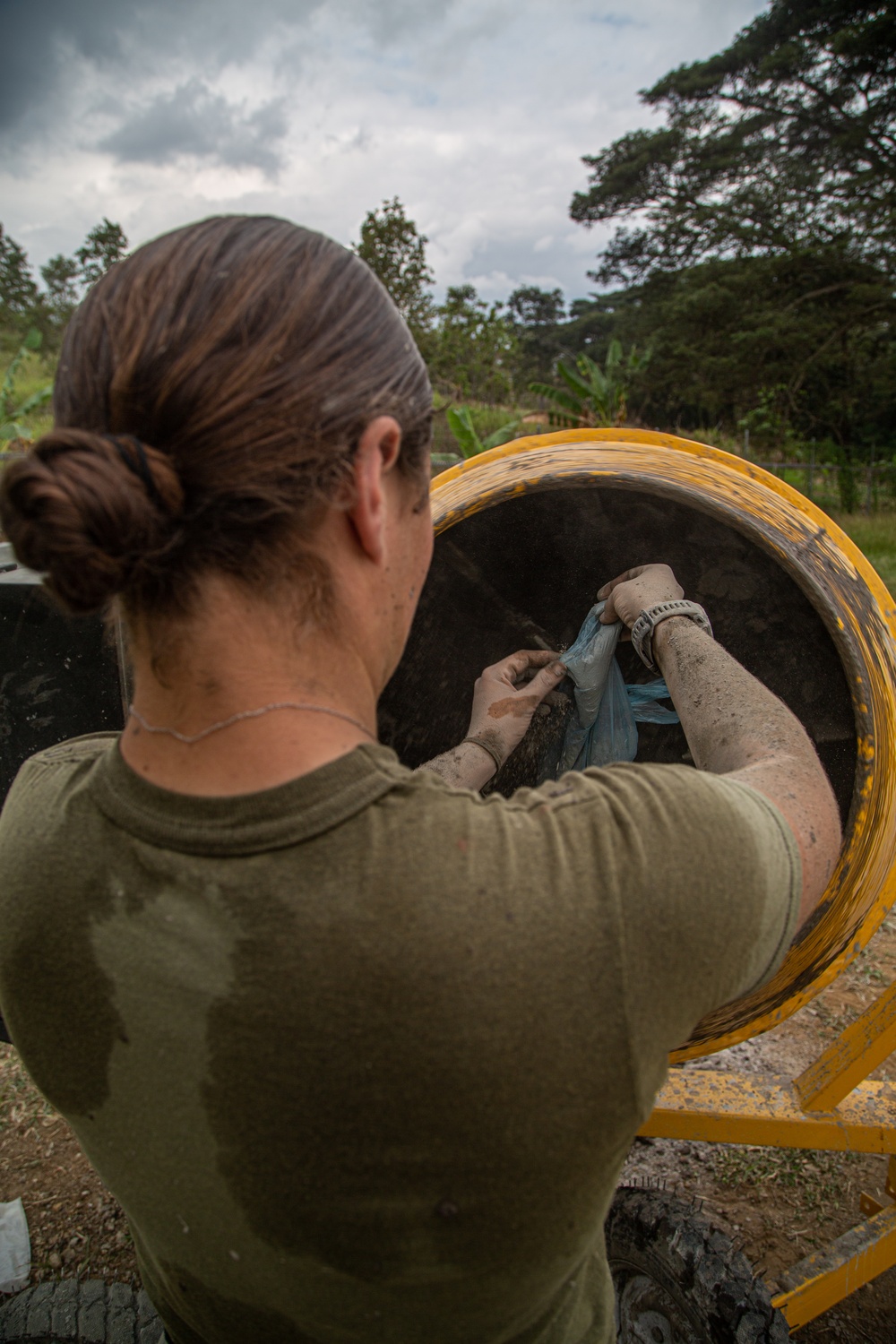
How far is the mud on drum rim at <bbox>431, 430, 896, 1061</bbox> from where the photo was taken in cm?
114

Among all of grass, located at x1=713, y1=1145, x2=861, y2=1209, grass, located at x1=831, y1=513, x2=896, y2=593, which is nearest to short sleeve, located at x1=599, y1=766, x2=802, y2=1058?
grass, located at x1=713, y1=1145, x2=861, y2=1209

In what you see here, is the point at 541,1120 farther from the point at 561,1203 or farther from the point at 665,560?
the point at 665,560

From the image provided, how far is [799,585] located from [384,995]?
1011 millimetres

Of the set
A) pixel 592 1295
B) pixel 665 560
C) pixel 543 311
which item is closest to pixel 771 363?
pixel 665 560

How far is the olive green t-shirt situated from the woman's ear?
0.60 ft

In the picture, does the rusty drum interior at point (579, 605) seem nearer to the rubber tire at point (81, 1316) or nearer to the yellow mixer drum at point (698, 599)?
the yellow mixer drum at point (698, 599)

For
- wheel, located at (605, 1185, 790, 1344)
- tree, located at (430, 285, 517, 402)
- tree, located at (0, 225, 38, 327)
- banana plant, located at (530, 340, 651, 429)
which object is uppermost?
tree, located at (0, 225, 38, 327)

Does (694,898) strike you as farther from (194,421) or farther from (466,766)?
(466,766)

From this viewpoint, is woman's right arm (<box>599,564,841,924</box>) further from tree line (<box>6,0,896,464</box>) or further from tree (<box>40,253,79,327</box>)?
tree (<box>40,253,79,327</box>)

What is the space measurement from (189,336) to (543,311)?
5890 centimetres

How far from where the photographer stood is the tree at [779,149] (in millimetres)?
16281

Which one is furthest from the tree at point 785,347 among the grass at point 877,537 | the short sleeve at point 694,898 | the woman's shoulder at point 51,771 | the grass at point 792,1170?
the woman's shoulder at point 51,771

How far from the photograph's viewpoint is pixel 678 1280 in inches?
56.2

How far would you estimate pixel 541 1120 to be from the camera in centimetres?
56
